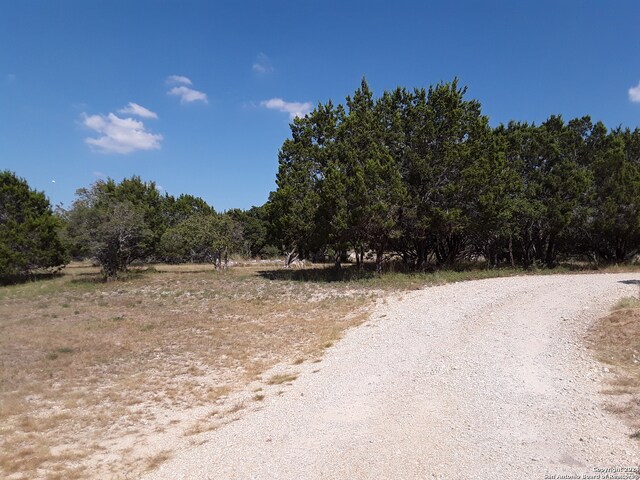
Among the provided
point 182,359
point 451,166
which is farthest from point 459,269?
point 182,359

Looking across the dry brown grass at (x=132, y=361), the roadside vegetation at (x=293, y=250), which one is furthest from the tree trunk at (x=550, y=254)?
the dry brown grass at (x=132, y=361)

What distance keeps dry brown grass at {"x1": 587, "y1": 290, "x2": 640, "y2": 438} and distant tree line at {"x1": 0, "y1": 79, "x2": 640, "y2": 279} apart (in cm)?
1205

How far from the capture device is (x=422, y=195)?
23.6 meters

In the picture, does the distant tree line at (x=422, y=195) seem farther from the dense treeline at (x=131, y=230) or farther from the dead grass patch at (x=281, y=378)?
the dead grass patch at (x=281, y=378)

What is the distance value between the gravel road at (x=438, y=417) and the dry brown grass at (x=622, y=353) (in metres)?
0.22

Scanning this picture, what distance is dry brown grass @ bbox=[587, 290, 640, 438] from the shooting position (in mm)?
5805

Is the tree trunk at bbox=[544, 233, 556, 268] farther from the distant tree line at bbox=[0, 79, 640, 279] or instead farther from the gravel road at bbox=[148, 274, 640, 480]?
the gravel road at bbox=[148, 274, 640, 480]

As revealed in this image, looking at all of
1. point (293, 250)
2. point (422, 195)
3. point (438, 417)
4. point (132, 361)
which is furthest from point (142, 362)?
point (293, 250)

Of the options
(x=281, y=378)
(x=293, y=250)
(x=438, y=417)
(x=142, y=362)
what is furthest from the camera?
(x=293, y=250)

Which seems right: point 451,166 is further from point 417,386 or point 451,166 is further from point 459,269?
point 417,386

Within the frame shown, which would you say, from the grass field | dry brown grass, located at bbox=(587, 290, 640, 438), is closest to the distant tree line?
the grass field

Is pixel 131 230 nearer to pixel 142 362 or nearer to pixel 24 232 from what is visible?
pixel 24 232

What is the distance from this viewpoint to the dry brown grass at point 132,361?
19.8 ft

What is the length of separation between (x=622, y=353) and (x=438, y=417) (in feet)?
16.4
